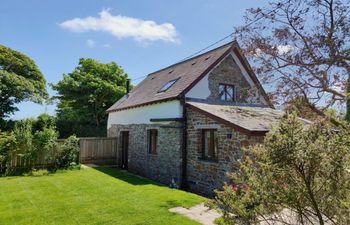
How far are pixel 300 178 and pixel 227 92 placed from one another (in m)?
11.8

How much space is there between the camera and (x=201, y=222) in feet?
22.2

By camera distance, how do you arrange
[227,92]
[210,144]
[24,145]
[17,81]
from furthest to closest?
1. [17,81]
2. [227,92]
3. [24,145]
4. [210,144]

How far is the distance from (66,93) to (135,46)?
487 inches

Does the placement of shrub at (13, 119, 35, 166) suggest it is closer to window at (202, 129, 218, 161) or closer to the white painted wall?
the white painted wall

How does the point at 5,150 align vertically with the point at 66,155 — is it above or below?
above

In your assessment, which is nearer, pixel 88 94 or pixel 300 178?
pixel 300 178

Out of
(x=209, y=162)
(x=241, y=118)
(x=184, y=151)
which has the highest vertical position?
(x=241, y=118)

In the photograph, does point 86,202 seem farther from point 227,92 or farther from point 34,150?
point 227,92

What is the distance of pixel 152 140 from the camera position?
15.0 metres

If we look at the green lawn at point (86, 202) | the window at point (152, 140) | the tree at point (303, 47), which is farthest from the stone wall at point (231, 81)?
the green lawn at point (86, 202)

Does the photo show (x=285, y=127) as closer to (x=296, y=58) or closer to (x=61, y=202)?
(x=61, y=202)

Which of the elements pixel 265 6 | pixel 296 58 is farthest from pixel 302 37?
pixel 265 6

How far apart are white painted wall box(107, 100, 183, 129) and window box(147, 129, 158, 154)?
1.98 feet

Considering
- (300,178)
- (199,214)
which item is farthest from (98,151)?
(300,178)
